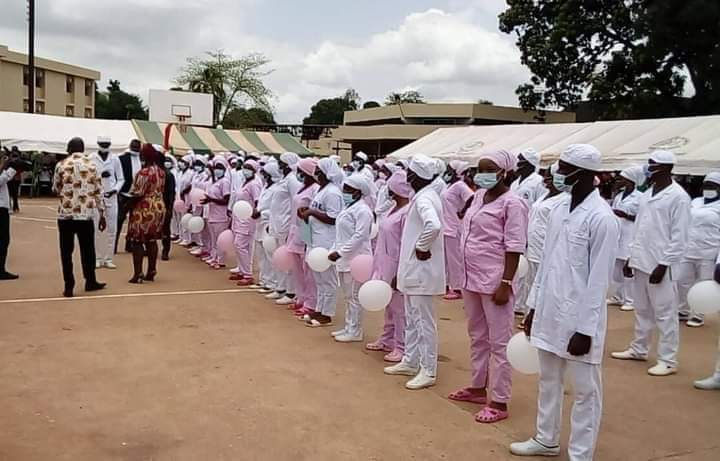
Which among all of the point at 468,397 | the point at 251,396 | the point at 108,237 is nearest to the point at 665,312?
the point at 468,397

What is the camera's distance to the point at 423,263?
5.68m

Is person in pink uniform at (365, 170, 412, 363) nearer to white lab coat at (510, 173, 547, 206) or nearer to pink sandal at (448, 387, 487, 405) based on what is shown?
pink sandal at (448, 387, 487, 405)

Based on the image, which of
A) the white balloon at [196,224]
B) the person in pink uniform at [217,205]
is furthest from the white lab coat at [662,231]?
the white balloon at [196,224]

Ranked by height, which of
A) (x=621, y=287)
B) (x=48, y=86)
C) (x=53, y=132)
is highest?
(x=48, y=86)

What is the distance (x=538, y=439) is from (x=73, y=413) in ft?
10.6

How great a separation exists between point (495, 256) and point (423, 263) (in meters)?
0.76

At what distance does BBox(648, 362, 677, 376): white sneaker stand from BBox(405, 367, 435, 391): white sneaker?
2205mm

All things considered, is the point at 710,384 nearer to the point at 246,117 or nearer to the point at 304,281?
the point at 304,281

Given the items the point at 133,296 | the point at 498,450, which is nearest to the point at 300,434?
the point at 498,450

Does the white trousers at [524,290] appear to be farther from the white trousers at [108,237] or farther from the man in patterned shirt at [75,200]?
the white trousers at [108,237]

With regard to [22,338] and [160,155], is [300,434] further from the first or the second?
[160,155]

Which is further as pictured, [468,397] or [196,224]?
[196,224]

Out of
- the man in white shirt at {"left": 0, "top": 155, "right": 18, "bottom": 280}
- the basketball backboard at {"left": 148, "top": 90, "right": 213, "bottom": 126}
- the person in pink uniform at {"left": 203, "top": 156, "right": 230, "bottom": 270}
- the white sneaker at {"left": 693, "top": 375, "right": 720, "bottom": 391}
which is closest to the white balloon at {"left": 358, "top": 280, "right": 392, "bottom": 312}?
the white sneaker at {"left": 693, "top": 375, "right": 720, "bottom": 391}

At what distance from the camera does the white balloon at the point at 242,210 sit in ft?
32.7
